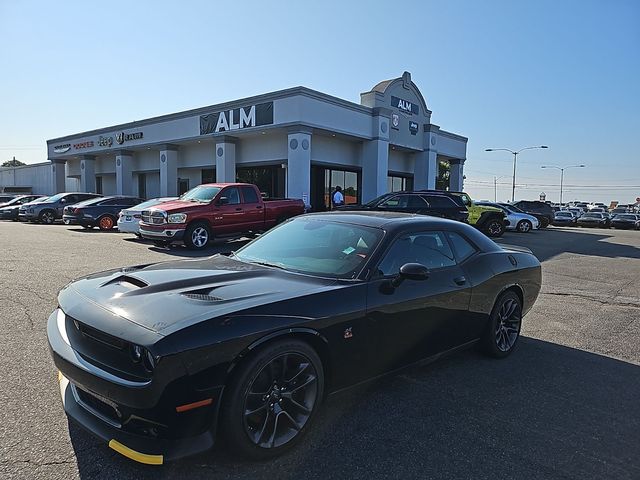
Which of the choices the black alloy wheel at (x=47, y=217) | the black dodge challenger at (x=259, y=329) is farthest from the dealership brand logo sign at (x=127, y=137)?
the black dodge challenger at (x=259, y=329)

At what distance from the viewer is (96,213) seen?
60.3 ft

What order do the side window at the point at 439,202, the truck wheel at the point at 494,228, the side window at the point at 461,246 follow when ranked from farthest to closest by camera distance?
1. the truck wheel at the point at 494,228
2. the side window at the point at 439,202
3. the side window at the point at 461,246

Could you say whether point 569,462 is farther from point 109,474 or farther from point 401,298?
point 109,474

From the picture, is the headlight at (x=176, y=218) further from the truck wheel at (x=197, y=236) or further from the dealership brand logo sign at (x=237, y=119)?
the dealership brand logo sign at (x=237, y=119)

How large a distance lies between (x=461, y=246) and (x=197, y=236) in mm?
9225

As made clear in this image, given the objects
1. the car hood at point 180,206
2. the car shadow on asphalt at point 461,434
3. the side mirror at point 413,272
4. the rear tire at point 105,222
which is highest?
the car hood at point 180,206

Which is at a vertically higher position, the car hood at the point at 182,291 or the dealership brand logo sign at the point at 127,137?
the dealership brand logo sign at the point at 127,137

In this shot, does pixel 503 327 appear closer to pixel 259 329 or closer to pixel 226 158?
pixel 259 329

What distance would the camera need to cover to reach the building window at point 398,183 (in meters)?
30.9

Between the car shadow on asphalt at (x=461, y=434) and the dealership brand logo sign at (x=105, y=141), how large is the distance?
32510 millimetres

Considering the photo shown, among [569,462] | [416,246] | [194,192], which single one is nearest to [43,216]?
[194,192]

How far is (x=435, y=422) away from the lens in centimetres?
331

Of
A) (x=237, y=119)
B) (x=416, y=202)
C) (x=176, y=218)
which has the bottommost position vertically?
(x=176, y=218)

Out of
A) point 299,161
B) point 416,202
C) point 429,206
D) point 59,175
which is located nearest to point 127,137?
point 59,175
